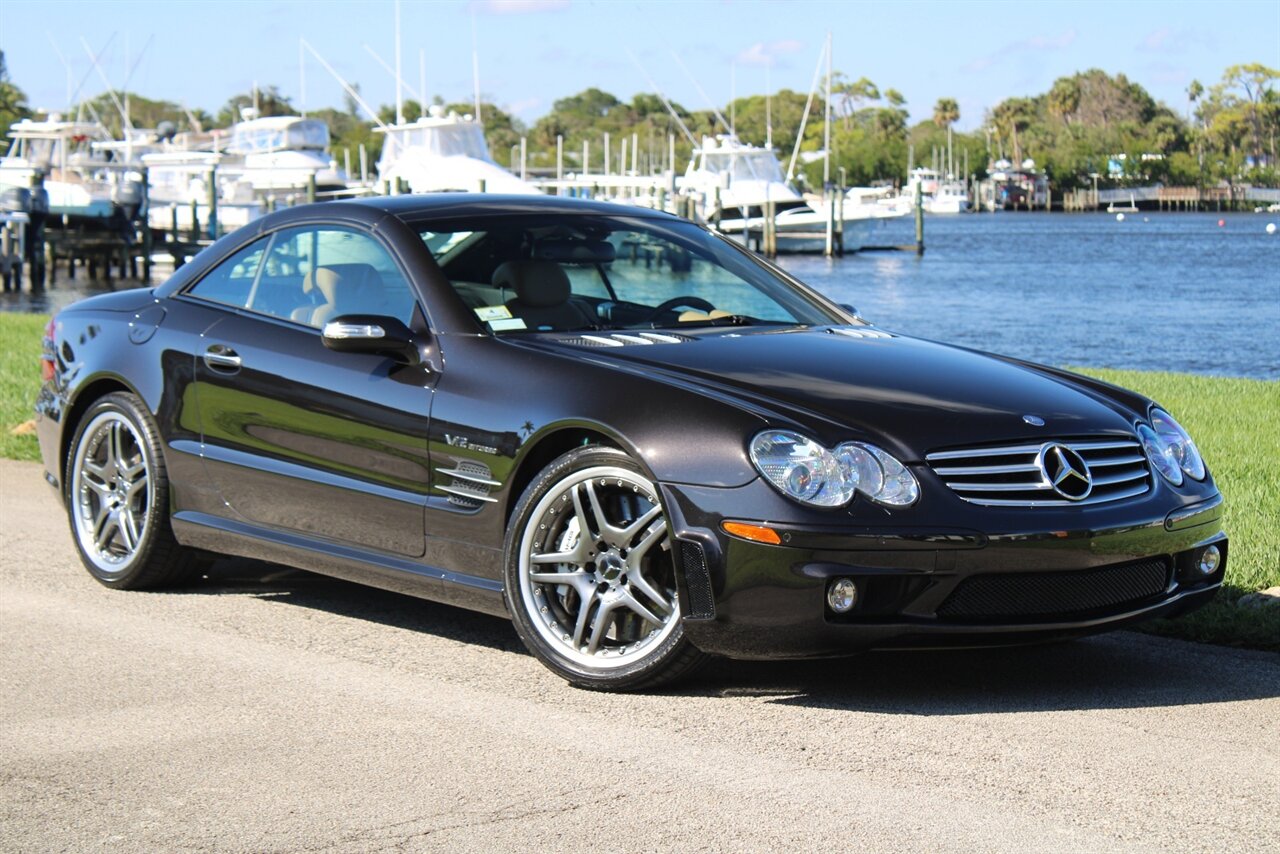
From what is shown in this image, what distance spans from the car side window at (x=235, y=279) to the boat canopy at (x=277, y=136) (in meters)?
63.7

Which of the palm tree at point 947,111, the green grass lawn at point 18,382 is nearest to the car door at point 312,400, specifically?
the green grass lawn at point 18,382

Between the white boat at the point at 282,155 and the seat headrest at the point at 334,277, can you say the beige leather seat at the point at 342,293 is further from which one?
the white boat at the point at 282,155

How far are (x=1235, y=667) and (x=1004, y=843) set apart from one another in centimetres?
208

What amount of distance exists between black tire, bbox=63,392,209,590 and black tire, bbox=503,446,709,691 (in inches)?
74.8

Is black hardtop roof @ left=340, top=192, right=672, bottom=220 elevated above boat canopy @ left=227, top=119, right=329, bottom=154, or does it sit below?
below

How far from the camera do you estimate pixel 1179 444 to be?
5.59m

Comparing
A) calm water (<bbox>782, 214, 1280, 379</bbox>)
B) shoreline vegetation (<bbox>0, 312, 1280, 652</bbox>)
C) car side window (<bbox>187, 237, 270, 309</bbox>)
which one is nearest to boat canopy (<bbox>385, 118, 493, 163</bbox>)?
calm water (<bbox>782, 214, 1280, 379</bbox>)

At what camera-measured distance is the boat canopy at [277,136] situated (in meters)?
68.7

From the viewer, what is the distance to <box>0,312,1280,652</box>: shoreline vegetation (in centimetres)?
611

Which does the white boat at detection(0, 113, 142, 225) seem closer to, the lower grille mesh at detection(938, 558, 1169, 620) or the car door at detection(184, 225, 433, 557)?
the car door at detection(184, 225, 433, 557)

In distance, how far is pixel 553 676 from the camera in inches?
213

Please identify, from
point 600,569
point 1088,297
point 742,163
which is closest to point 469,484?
point 600,569

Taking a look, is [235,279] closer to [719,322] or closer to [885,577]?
[719,322]

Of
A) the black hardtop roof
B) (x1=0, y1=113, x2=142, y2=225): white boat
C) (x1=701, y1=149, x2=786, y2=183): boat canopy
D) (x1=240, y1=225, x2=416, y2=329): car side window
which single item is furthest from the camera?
(x1=701, y1=149, x2=786, y2=183): boat canopy
